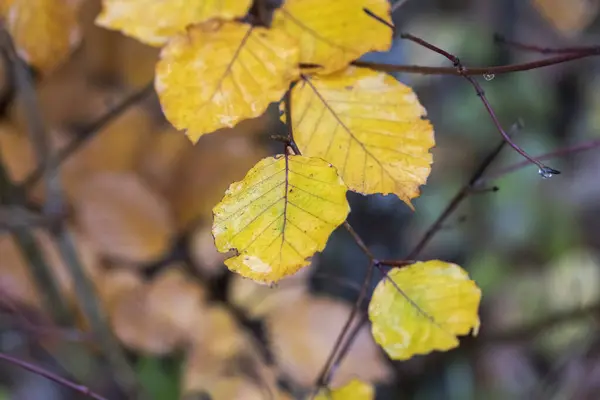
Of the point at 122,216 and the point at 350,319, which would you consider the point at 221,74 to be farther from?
the point at 122,216

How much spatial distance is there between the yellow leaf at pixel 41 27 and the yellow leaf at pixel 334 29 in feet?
0.60

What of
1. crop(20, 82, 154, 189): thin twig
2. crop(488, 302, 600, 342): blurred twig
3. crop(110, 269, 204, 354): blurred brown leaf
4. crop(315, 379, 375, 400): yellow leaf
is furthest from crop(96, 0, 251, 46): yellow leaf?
crop(488, 302, 600, 342): blurred twig

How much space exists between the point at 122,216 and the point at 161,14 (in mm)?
418

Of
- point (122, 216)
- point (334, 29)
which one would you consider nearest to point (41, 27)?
point (334, 29)

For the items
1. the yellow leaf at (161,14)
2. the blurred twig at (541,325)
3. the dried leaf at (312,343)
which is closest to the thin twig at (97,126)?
the yellow leaf at (161,14)

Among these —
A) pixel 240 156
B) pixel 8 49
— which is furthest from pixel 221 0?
pixel 240 156

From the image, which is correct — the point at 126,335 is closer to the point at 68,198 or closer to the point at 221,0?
the point at 68,198

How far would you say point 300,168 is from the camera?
207 mm

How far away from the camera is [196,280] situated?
748 mm

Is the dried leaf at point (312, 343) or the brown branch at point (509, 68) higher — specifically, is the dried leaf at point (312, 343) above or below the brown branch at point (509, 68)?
below

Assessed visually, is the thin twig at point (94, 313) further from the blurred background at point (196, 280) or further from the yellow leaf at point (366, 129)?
the yellow leaf at point (366, 129)

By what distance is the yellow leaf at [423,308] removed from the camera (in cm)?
24

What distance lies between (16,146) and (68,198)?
0.29 feet

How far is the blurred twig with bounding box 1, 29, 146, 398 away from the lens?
0.51 metres
